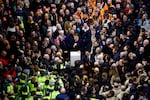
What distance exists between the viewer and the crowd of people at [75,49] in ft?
22.3

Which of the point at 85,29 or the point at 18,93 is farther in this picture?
the point at 85,29

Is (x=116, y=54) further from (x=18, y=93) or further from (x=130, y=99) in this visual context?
(x=18, y=93)

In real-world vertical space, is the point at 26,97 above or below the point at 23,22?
below

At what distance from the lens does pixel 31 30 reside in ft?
24.6

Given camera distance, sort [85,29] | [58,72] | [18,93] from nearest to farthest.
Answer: [18,93] < [58,72] < [85,29]

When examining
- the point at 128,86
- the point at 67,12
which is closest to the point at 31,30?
the point at 67,12

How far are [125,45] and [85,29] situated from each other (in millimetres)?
833

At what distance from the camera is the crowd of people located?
22.3 feet

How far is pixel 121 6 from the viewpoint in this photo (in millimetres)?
8086

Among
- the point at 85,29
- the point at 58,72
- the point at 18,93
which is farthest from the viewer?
the point at 85,29

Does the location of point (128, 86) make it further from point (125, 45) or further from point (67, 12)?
point (67, 12)

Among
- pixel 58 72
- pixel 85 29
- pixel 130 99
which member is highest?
pixel 85 29

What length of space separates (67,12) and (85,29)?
17.9 inches

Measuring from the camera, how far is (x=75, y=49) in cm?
757
